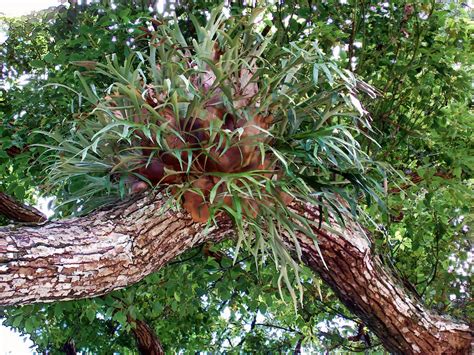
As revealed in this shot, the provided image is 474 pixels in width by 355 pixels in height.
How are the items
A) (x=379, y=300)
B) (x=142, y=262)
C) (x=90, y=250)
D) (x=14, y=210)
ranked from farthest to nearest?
1. (x=14, y=210)
2. (x=379, y=300)
3. (x=142, y=262)
4. (x=90, y=250)

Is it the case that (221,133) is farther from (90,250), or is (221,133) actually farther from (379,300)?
(379,300)

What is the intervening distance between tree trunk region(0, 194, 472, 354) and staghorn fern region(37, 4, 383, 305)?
0.30 ft

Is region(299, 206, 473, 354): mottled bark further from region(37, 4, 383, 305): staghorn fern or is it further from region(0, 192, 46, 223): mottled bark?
region(0, 192, 46, 223): mottled bark

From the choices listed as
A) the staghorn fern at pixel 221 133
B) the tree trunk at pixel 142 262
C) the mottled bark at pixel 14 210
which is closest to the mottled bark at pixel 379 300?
the tree trunk at pixel 142 262

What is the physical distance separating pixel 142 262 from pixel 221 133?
37 centimetres

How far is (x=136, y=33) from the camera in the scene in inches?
74.3

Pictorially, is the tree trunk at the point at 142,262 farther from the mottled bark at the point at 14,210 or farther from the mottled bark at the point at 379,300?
the mottled bark at the point at 14,210

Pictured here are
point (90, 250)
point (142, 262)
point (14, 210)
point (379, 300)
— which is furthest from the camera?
point (14, 210)

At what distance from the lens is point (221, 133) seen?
49.2 inches

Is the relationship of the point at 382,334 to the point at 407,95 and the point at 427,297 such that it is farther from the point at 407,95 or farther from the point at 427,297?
the point at 407,95

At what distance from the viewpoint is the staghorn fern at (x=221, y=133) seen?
1.28 meters

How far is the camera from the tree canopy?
132 centimetres

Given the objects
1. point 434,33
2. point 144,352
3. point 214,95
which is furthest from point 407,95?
point 144,352

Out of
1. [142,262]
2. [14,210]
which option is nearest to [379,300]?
[142,262]
